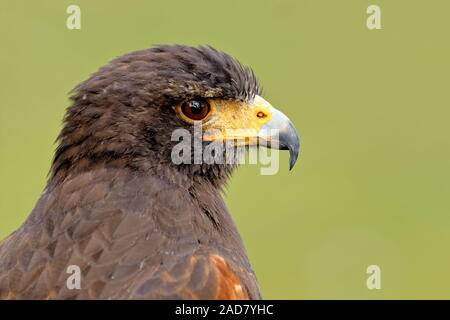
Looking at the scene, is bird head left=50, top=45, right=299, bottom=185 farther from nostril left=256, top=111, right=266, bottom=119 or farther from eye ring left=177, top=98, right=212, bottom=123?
nostril left=256, top=111, right=266, bottom=119

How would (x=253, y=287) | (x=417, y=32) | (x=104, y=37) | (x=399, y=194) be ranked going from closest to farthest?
(x=253, y=287), (x=399, y=194), (x=104, y=37), (x=417, y=32)

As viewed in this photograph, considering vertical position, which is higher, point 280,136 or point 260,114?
point 260,114

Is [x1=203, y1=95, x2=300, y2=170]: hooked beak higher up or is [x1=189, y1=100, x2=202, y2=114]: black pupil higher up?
[x1=189, y1=100, x2=202, y2=114]: black pupil

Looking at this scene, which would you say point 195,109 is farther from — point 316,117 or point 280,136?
point 316,117

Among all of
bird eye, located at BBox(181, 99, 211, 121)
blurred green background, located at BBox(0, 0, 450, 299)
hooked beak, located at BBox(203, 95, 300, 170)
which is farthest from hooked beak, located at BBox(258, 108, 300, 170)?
blurred green background, located at BBox(0, 0, 450, 299)

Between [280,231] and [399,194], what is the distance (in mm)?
2015

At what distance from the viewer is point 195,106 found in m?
6.88

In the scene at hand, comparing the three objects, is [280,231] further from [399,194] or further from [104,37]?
[104,37]

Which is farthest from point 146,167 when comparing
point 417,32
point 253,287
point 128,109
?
point 417,32

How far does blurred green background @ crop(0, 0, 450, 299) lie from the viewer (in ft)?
44.8

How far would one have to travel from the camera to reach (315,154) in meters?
15.4

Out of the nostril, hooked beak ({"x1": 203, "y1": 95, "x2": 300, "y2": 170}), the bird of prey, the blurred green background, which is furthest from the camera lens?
the blurred green background

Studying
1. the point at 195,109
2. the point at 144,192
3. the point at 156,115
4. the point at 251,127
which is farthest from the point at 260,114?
the point at 144,192

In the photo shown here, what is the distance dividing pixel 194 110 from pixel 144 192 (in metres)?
0.67
